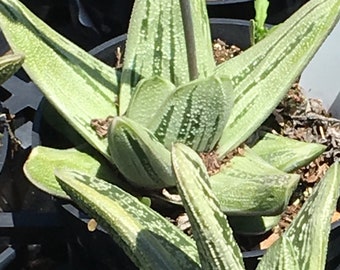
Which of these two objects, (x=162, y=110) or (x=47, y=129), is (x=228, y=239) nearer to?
(x=162, y=110)

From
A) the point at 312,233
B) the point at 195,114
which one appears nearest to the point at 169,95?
the point at 195,114

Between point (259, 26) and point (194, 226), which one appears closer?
point (194, 226)

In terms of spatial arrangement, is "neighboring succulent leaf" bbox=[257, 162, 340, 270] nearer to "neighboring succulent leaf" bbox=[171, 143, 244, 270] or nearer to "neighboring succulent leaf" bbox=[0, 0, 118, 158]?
"neighboring succulent leaf" bbox=[171, 143, 244, 270]

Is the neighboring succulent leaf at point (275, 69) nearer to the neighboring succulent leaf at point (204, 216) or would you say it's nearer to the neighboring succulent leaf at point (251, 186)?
the neighboring succulent leaf at point (251, 186)

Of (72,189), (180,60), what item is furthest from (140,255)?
(180,60)

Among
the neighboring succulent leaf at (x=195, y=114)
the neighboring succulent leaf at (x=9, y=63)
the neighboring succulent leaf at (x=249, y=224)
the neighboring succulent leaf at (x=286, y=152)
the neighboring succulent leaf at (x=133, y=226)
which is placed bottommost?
the neighboring succulent leaf at (x=249, y=224)

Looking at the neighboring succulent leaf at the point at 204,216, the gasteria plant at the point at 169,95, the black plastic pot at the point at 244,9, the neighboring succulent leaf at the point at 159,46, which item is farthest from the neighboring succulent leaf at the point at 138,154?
the black plastic pot at the point at 244,9

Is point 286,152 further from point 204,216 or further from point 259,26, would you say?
point 204,216

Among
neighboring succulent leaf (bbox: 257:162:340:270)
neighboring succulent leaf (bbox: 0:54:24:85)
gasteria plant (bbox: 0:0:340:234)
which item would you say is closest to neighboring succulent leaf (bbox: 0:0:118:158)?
gasteria plant (bbox: 0:0:340:234)
